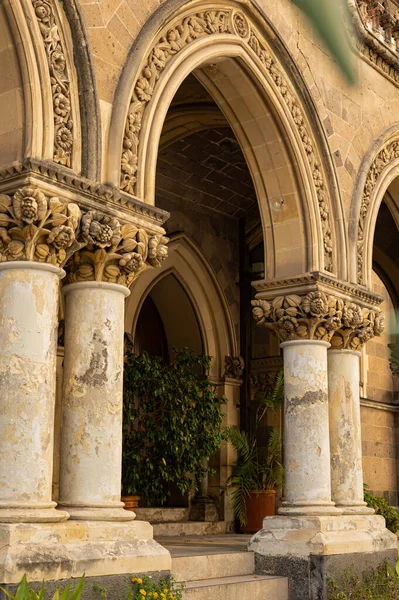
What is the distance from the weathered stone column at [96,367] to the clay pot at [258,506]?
5.71 metres

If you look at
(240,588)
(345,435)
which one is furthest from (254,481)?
(240,588)

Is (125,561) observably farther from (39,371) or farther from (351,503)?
(351,503)

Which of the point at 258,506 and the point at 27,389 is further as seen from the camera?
the point at 258,506

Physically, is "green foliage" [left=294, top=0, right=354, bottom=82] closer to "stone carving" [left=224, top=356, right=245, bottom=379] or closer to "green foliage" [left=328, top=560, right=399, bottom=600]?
A: "green foliage" [left=328, top=560, right=399, bottom=600]

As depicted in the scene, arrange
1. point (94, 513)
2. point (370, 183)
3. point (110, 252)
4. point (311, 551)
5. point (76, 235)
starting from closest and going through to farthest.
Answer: point (94, 513), point (76, 235), point (110, 252), point (311, 551), point (370, 183)

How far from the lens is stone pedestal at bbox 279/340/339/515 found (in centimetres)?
669

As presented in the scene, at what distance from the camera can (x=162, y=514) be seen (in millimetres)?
9867

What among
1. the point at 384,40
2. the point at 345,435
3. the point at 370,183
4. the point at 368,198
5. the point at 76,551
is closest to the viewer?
the point at 76,551

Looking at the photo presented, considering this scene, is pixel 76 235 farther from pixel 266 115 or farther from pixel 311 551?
pixel 311 551

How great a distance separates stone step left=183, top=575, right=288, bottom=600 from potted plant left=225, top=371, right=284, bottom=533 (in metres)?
3.84

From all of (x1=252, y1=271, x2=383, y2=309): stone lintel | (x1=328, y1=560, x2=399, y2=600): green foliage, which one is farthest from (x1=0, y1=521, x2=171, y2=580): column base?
(x1=252, y1=271, x2=383, y2=309): stone lintel

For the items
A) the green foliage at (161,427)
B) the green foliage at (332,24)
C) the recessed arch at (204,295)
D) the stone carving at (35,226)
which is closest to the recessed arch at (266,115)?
the stone carving at (35,226)

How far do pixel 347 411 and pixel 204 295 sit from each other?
13.6 ft

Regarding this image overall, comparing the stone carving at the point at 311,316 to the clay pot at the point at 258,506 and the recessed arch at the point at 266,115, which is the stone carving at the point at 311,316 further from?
the clay pot at the point at 258,506
